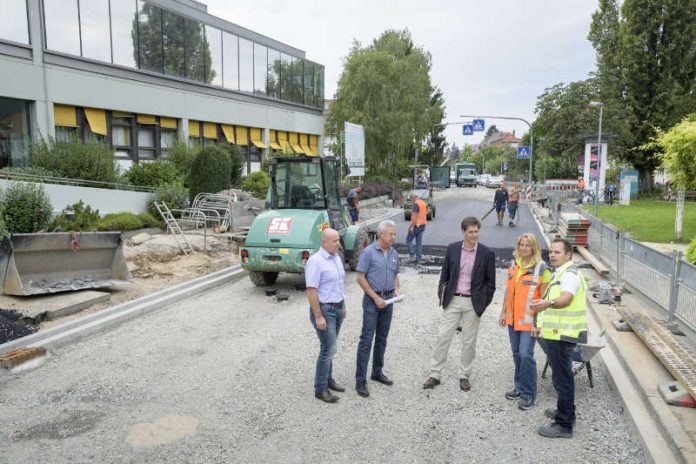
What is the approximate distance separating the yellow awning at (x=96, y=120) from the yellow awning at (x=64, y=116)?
0.58 meters

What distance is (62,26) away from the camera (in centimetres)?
2062

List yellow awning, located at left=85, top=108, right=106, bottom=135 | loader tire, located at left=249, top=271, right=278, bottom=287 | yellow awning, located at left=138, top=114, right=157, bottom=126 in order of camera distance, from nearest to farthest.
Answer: loader tire, located at left=249, top=271, right=278, bottom=287 < yellow awning, located at left=85, top=108, right=106, bottom=135 < yellow awning, located at left=138, top=114, right=157, bottom=126

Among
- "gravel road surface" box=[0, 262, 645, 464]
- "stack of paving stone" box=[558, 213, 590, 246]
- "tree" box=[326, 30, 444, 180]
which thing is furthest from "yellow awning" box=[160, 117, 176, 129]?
"gravel road surface" box=[0, 262, 645, 464]

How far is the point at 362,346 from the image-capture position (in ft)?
19.0

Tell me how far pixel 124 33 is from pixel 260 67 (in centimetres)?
1203

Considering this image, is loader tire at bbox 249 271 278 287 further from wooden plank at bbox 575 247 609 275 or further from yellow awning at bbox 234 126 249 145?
yellow awning at bbox 234 126 249 145

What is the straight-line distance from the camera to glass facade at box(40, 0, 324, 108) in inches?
804

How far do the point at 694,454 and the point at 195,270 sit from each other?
1028 centimetres

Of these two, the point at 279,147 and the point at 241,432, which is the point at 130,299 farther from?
the point at 279,147

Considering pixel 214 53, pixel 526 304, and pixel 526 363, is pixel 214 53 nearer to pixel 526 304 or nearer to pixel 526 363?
pixel 526 304

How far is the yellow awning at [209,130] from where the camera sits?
29.8 metres

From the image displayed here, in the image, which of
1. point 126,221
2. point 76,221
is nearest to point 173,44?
point 126,221

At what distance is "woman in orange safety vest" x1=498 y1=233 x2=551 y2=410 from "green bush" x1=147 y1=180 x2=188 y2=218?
1563 centimetres

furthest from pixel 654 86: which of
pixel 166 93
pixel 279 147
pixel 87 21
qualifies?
pixel 87 21
